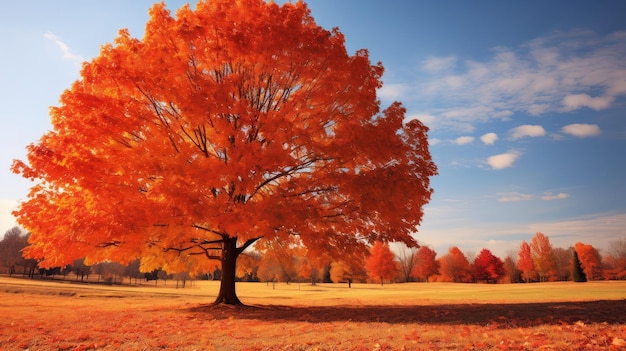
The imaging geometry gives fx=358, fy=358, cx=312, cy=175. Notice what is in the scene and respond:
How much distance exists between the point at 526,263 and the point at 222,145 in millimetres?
97361

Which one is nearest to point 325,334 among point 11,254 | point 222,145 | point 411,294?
point 222,145

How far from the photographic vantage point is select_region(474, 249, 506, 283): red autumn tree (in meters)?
86.5

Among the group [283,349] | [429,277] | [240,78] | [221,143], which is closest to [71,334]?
[283,349]

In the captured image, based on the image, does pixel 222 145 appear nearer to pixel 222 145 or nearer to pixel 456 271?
pixel 222 145

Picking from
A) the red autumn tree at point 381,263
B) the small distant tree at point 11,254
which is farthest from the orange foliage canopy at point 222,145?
the small distant tree at point 11,254

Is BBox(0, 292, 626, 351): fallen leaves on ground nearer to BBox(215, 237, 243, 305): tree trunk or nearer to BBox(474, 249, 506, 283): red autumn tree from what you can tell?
BBox(215, 237, 243, 305): tree trunk

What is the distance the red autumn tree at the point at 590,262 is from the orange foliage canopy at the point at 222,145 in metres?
91.7

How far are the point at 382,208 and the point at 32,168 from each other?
11697 mm

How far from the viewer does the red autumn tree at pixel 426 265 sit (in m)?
91.5

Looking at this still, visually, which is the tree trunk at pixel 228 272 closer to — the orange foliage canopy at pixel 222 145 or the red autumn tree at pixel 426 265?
the orange foliage canopy at pixel 222 145

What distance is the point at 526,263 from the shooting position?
88875mm

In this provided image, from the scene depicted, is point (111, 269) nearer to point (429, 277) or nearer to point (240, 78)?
point (429, 277)

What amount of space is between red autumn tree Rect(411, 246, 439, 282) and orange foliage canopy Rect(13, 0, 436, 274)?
83.3 metres

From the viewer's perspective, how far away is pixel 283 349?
6434 millimetres
